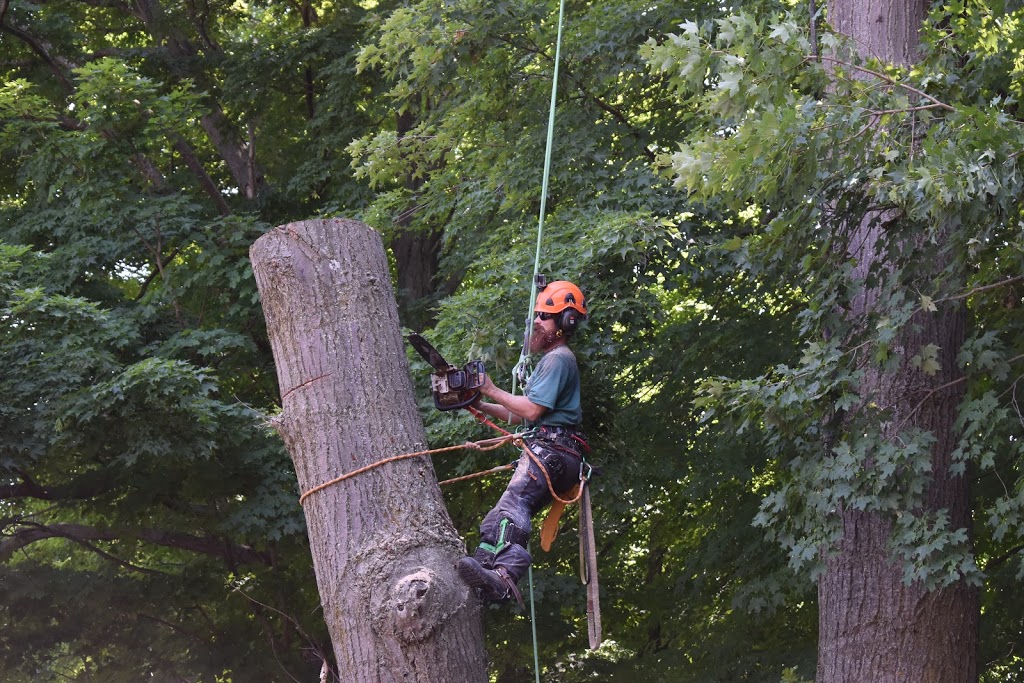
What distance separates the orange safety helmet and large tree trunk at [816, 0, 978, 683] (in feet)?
6.61

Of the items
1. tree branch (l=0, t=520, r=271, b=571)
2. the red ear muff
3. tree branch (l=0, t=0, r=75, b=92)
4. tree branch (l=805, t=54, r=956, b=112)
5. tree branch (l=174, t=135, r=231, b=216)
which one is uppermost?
tree branch (l=0, t=0, r=75, b=92)

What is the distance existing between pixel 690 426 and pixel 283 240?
679cm

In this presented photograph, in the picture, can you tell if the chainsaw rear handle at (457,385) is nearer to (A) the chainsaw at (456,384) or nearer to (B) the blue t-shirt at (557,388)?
(A) the chainsaw at (456,384)

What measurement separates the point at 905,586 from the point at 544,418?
248 cm

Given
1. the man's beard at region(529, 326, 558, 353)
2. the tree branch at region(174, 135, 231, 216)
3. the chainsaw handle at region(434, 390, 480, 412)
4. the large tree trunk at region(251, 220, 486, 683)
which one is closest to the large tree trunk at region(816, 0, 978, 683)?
the man's beard at region(529, 326, 558, 353)

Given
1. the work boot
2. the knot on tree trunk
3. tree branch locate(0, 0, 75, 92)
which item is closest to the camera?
the knot on tree trunk

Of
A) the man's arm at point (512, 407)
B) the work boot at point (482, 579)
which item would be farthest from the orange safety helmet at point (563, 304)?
the work boot at point (482, 579)

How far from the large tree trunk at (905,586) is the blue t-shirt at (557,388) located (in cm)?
202

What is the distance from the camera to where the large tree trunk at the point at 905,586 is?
6.39 m

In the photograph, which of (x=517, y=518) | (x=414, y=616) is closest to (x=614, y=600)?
(x=517, y=518)

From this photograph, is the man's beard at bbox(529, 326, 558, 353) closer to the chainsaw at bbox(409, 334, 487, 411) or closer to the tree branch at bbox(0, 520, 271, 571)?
the chainsaw at bbox(409, 334, 487, 411)

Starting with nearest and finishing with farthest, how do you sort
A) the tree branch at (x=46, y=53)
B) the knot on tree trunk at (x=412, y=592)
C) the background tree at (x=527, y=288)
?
the knot on tree trunk at (x=412, y=592), the background tree at (x=527, y=288), the tree branch at (x=46, y=53)

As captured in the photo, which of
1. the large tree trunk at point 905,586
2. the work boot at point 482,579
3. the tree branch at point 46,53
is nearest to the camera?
the work boot at point 482,579

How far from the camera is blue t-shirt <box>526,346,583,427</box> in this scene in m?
5.03
